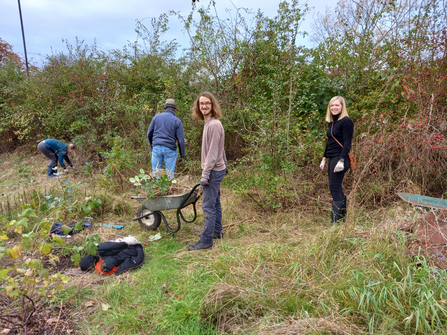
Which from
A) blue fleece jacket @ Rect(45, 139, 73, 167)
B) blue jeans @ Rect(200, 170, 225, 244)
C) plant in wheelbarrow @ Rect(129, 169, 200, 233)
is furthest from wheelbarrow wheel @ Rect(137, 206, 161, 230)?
blue fleece jacket @ Rect(45, 139, 73, 167)

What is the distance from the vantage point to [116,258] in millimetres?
3020

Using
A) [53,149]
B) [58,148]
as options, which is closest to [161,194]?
[58,148]

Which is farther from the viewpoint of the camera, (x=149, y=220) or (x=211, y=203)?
(x=149, y=220)

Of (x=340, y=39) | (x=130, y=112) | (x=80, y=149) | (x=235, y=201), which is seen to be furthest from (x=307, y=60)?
(x=80, y=149)

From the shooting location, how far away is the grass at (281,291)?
6.05 ft

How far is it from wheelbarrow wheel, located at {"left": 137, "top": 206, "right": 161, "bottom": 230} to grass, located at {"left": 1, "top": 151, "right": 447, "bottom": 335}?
2.89 feet

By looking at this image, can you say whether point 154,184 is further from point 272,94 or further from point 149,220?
point 272,94

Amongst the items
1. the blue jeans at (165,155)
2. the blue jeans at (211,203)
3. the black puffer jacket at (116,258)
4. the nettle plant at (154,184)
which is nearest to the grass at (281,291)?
the black puffer jacket at (116,258)

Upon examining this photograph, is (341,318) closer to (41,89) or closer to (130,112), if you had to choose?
(130,112)

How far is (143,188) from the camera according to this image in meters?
3.61

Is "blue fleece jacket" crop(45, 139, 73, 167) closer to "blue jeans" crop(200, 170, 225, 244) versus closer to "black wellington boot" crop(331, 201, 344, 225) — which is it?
"blue jeans" crop(200, 170, 225, 244)

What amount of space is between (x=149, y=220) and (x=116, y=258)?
1184 mm

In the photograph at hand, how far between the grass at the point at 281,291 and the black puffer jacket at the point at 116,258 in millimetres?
94

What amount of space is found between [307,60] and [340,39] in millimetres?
831
